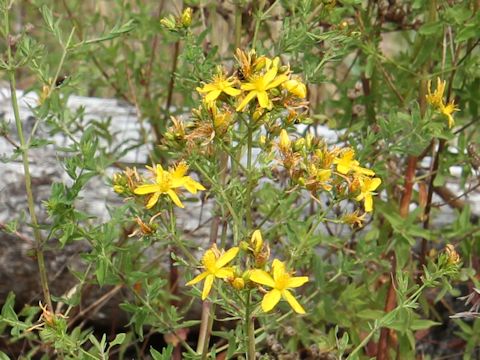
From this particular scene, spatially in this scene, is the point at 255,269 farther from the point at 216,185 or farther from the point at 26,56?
the point at 26,56

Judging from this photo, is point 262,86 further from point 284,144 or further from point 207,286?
point 207,286

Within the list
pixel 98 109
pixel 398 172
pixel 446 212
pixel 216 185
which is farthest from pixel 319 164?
pixel 98 109

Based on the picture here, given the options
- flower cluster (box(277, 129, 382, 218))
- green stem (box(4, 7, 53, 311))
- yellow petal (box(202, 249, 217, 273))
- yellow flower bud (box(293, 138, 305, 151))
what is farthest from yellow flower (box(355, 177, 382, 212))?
green stem (box(4, 7, 53, 311))

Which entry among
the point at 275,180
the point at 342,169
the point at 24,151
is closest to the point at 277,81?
the point at 342,169

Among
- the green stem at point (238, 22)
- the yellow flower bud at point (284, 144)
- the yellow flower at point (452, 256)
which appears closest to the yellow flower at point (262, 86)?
the yellow flower bud at point (284, 144)

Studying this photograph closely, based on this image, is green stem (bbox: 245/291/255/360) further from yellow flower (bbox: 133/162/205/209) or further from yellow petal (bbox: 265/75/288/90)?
yellow petal (bbox: 265/75/288/90)

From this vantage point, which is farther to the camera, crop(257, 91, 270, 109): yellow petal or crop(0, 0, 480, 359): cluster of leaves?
crop(0, 0, 480, 359): cluster of leaves
